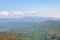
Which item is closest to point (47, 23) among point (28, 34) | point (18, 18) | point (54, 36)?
point (54, 36)

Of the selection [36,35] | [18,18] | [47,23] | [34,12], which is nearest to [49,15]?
[47,23]

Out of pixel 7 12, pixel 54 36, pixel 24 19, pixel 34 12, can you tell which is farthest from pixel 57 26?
pixel 7 12

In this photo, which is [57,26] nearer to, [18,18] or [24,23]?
[24,23]

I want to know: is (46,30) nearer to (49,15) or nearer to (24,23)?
(49,15)

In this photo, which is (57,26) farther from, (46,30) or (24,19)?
(24,19)

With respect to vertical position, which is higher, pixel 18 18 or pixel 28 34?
pixel 18 18

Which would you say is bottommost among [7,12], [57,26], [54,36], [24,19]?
[54,36]

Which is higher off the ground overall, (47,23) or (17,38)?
(47,23)

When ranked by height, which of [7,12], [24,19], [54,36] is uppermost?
[7,12]
